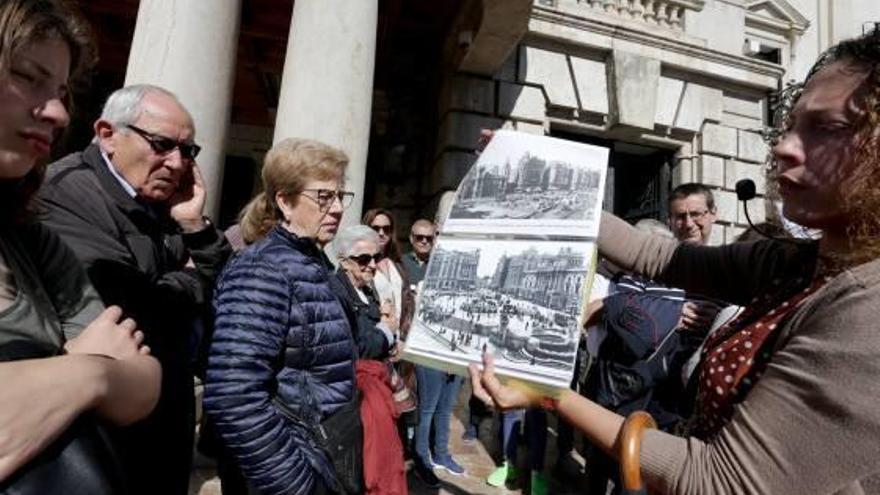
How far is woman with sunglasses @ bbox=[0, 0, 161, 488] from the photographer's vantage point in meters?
0.90

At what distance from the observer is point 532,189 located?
59.3 inches

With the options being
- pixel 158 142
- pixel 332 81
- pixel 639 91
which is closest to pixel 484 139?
pixel 158 142

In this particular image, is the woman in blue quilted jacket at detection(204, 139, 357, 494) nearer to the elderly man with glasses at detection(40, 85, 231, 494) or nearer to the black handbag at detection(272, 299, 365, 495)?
the black handbag at detection(272, 299, 365, 495)

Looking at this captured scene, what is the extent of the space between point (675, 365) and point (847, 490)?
7.47 ft

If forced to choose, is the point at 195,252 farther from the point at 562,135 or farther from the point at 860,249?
the point at 562,135

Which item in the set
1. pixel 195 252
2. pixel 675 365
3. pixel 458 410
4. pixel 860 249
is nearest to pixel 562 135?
pixel 458 410

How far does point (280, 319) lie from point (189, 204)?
67 centimetres

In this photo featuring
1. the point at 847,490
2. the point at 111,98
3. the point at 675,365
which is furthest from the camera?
the point at 675,365

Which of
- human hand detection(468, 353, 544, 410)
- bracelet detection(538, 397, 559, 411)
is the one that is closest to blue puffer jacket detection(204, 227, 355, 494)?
human hand detection(468, 353, 544, 410)

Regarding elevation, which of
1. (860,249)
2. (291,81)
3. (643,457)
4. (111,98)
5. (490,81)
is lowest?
(643,457)

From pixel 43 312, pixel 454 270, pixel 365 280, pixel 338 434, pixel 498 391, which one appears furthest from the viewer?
pixel 365 280

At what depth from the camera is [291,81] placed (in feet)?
15.6

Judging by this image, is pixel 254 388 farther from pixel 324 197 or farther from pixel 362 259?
pixel 362 259

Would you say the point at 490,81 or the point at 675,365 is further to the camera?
the point at 490,81
